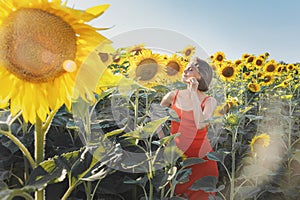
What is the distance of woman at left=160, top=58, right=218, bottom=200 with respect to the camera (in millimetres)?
2604

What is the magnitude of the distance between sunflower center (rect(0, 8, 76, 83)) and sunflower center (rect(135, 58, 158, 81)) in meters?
1.98

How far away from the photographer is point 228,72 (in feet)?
17.1

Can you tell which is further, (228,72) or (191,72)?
(228,72)

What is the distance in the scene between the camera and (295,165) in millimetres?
3650

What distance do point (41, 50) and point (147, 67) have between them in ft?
7.34

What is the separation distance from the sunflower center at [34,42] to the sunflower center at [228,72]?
448 centimetres

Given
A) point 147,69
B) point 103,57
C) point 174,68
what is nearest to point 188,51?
point 174,68

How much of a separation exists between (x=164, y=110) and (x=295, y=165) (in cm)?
188

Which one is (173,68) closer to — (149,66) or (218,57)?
(149,66)

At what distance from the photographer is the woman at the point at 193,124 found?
260 centimetres

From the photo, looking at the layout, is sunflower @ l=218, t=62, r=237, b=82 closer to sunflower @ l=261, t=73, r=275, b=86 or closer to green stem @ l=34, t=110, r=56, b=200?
sunflower @ l=261, t=73, r=275, b=86

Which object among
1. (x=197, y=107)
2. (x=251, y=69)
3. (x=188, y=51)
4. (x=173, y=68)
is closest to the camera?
(x=197, y=107)

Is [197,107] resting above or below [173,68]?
below

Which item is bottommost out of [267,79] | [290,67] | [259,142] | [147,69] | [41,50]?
[259,142]
